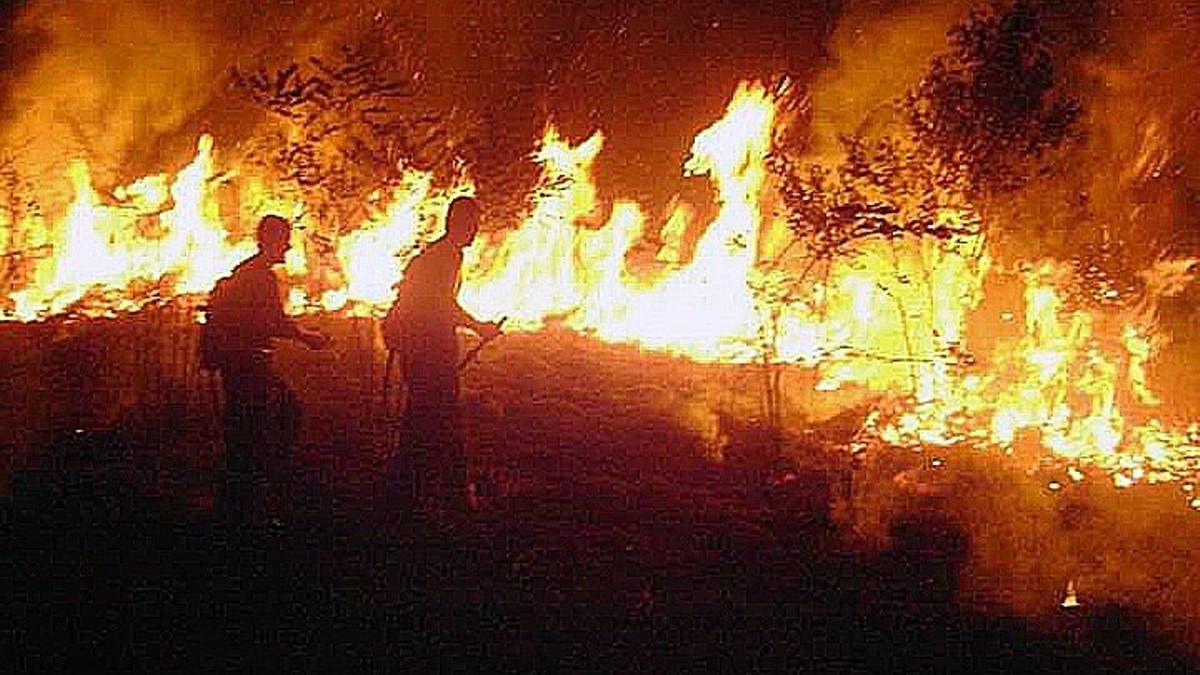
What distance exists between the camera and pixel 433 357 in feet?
23.7

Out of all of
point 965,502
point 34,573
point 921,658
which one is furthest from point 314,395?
point 921,658

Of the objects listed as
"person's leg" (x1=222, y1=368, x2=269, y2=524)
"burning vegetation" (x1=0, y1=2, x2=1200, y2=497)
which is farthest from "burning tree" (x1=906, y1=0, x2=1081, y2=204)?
"person's leg" (x1=222, y1=368, x2=269, y2=524)

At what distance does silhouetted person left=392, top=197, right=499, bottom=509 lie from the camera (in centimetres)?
720

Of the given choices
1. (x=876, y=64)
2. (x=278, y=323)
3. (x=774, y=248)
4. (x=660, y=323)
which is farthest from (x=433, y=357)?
(x=774, y=248)

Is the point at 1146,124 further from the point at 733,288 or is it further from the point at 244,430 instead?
the point at 244,430

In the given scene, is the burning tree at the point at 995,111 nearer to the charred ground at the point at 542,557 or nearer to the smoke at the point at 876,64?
the smoke at the point at 876,64

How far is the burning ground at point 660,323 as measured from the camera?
6.55 metres

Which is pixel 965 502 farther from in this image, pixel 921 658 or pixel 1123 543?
pixel 921 658

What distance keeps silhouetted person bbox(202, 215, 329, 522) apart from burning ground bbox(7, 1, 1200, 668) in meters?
0.43

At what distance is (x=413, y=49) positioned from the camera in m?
18.1

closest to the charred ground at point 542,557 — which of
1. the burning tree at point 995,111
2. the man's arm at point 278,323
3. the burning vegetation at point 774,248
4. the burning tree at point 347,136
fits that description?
the man's arm at point 278,323

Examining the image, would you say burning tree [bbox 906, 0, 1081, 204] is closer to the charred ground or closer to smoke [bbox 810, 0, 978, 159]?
smoke [bbox 810, 0, 978, 159]

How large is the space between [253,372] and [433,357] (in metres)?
1.05

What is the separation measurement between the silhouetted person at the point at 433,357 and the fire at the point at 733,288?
4.05 metres
